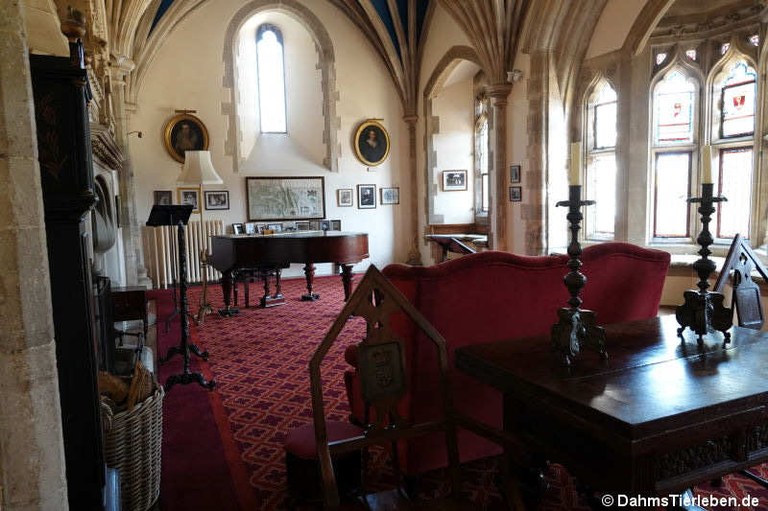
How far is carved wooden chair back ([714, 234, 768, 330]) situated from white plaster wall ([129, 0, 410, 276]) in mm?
7855

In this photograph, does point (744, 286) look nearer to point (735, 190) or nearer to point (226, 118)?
point (735, 190)

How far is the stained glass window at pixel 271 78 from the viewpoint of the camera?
9680 millimetres

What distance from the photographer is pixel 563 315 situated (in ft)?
5.45

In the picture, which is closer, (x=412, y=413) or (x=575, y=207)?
(x=575, y=207)

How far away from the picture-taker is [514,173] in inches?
303

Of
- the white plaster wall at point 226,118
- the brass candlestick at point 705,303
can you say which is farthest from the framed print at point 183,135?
the brass candlestick at point 705,303

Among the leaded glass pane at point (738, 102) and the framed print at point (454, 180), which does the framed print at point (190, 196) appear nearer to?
the framed print at point (454, 180)

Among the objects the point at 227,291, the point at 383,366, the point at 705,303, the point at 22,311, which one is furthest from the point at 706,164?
the point at 227,291

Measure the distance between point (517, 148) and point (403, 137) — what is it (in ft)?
11.4

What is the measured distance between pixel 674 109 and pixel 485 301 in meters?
5.36

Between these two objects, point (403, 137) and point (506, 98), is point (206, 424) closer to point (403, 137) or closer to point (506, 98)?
point (506, 98)

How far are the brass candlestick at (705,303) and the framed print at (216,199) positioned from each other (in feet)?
27.3

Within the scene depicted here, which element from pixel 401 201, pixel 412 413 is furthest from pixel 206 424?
pixel 401 201

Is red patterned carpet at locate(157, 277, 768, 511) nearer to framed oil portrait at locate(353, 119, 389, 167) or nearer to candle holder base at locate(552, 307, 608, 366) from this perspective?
candle holder base at locate(552, 307, 608, 366)
